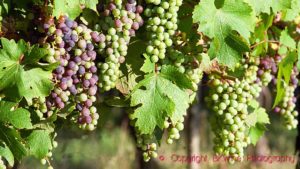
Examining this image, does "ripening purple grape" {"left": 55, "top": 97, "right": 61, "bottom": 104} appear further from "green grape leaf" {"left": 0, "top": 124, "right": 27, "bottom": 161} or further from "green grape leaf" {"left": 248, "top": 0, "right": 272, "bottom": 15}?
"green grape leaf" {"left": 248, "top": 0, "right": 272, "bottom": 15}

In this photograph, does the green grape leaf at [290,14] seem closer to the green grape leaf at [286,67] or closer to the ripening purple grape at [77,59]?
the green grape leaf at [286,67]

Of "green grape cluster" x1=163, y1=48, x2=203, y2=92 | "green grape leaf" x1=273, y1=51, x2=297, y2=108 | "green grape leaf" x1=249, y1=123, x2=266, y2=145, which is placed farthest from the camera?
"green grape leaf" x1=249, y1=123, x2=266, y2=145

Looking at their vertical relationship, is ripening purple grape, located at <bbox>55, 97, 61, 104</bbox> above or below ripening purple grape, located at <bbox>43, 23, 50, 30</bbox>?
below

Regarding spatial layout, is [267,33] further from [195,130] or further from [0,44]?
[195,130]

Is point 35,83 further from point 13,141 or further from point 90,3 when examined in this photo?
point 90,3

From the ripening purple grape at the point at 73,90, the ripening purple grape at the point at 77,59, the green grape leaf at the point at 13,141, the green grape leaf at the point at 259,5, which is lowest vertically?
the green grape leaf at the point at 13,141

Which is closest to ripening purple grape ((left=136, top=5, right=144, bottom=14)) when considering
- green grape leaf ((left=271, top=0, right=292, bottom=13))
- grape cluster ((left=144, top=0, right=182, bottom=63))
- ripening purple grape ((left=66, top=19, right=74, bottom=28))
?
grape cluster ((left=144, top=0, right=182, bottom=63))

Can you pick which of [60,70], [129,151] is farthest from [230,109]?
[129,151]

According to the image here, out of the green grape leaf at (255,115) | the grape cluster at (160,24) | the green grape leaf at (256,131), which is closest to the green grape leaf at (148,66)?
the grape cluster at (160,24)

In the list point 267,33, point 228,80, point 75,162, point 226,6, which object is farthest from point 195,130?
point 226,6
